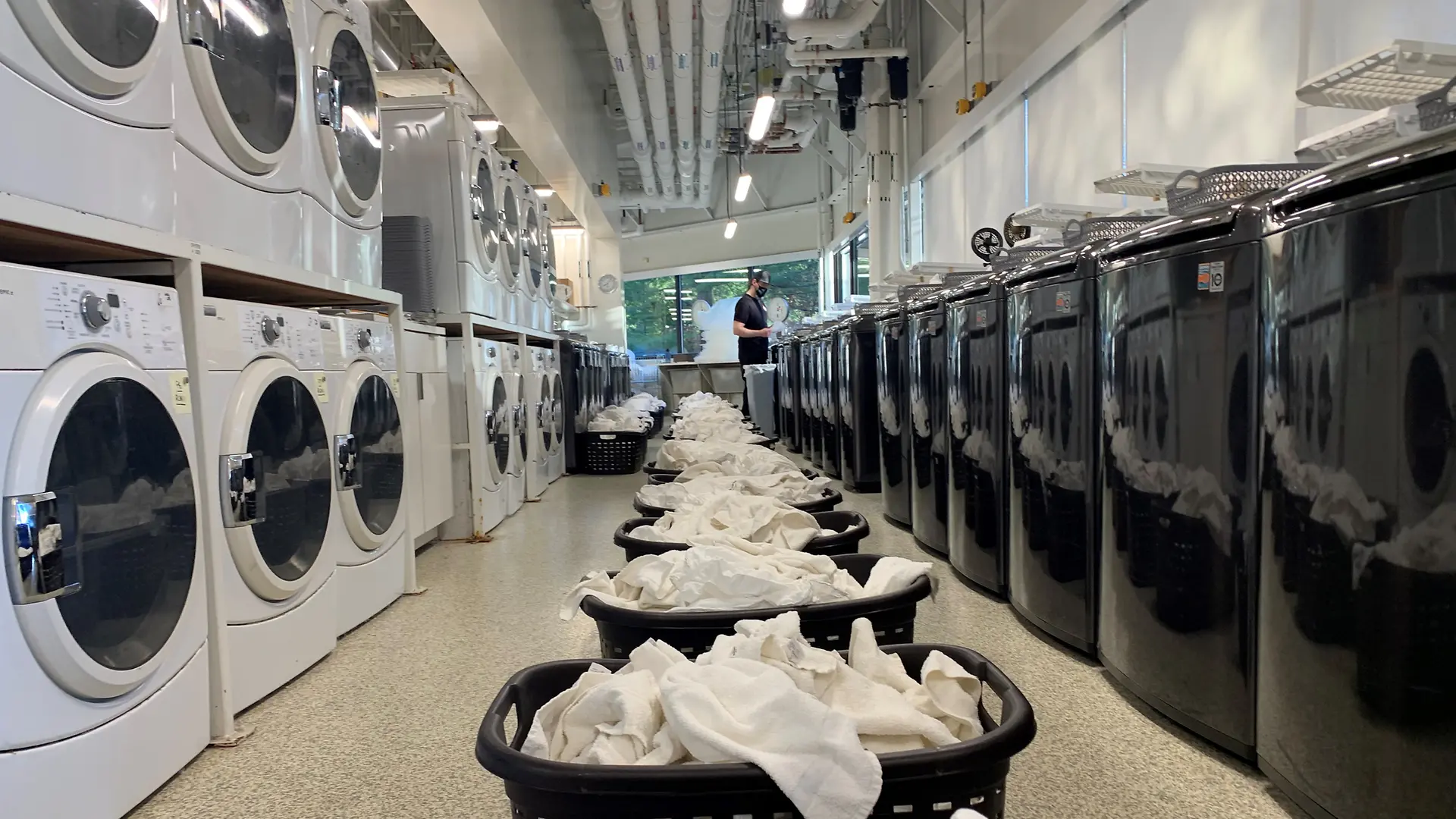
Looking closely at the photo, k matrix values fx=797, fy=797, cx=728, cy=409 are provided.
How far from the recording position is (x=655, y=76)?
7.15 meters

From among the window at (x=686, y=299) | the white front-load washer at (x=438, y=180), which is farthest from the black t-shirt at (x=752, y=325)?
the window at (x=686, y=299)

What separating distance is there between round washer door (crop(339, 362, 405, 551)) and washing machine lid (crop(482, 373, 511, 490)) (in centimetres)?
103

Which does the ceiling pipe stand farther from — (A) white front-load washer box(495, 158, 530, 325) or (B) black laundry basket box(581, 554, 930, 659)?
(B) black laundry basket box(581, 554, 930, 659)

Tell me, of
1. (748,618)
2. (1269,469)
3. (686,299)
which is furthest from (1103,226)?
(686,299)

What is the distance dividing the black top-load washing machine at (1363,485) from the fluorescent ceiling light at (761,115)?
229 inches

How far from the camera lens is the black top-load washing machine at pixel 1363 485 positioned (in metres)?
1.03

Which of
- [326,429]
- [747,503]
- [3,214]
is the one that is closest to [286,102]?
[326,429]

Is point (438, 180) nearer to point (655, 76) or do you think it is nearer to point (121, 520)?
point (121, 520)

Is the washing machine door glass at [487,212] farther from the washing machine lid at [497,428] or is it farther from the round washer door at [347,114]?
the round washer door at [347,114]

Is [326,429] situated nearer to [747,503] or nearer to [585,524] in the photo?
[747,503]

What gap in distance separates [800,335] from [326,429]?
4613mm

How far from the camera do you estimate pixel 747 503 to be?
2037 millimetres

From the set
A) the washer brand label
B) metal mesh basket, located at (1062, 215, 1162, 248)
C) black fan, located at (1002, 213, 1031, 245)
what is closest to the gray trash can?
black fan, located at (1002, 213, 1031, 245)

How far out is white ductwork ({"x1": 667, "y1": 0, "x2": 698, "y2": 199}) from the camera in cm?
585
